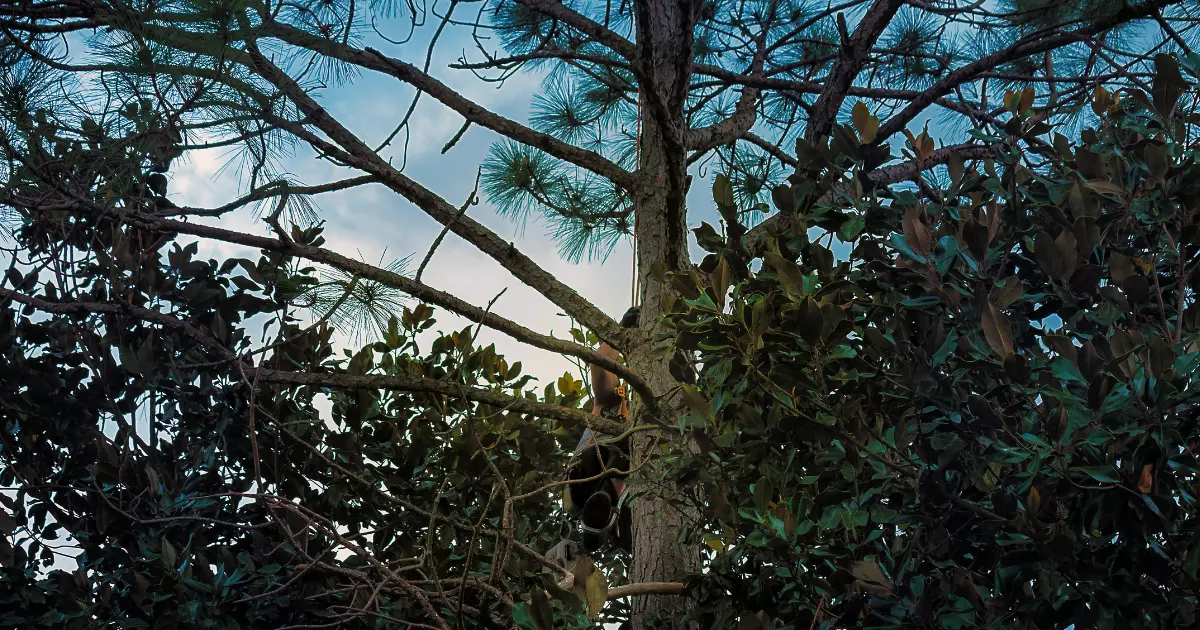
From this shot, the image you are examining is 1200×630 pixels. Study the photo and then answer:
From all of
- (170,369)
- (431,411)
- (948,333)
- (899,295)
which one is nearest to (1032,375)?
(948,333)

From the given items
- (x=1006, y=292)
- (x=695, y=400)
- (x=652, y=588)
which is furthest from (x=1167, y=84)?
(x=652, y=588)

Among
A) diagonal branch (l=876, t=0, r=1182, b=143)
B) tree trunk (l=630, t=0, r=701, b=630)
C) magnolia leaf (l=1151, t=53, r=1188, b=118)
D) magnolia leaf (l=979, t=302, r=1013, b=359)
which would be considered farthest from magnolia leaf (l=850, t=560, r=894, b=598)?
diagonal branch (l=876, t=0, r=1182, b=143)

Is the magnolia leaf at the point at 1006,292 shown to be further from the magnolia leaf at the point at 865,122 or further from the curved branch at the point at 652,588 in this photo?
the curved branch at the point at 652,588

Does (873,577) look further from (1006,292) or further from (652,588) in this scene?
(652,588)

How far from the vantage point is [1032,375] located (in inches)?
50.4

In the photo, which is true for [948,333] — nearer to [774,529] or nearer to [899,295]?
[899,295]

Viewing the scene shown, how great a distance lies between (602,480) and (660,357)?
428 mm

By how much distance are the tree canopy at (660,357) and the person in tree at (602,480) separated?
0.14 m

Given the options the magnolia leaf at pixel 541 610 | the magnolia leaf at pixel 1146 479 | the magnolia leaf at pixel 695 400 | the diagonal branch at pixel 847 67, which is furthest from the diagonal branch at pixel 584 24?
the magnolia leaf at pixel 1146 479

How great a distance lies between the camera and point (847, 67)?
231cm

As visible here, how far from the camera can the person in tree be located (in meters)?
A: 2.45

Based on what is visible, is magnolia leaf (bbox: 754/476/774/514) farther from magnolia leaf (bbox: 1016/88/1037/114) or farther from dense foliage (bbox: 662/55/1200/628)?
magnolia leaf (bbox: 1016/88/1037/114)

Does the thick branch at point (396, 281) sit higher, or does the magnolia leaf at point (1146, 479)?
the thick branch at point (396, 281)

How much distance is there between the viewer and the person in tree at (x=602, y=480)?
2.45 m
